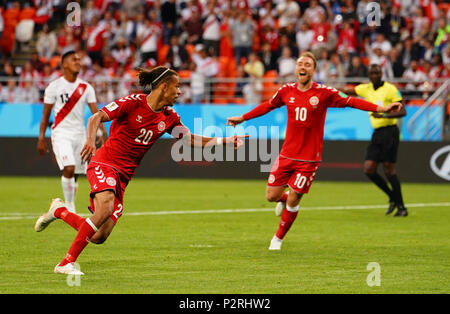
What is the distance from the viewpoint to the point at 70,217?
9938 mm

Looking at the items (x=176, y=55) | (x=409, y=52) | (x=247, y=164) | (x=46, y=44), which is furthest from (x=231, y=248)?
(x=46, y=44)

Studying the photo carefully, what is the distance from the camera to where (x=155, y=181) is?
23.7 m

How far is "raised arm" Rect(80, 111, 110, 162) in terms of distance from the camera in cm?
876

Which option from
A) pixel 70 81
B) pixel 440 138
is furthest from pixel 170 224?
pixel 440 138

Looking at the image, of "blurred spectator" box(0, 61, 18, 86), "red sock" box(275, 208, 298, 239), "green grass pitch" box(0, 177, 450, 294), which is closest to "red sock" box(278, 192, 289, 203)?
"green grass pitch" box(0, 177, 450, 294)

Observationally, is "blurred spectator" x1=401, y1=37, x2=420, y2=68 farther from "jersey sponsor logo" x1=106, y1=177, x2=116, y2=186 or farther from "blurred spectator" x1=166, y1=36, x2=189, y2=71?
"jersey sponsor logo" x1=106, y1=177, x2=116, y2=186

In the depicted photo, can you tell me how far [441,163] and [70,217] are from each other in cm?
1495

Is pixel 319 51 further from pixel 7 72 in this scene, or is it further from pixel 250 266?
pixel 250 266

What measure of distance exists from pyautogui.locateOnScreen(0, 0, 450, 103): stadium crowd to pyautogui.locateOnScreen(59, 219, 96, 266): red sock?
1553cm

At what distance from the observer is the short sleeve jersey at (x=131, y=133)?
952 centimetres

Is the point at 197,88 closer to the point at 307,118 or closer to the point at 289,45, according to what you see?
the point at 289,45

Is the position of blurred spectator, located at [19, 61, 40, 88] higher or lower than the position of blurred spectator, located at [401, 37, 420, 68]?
lower

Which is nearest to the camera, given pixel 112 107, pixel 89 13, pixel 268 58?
pixel 112 107
